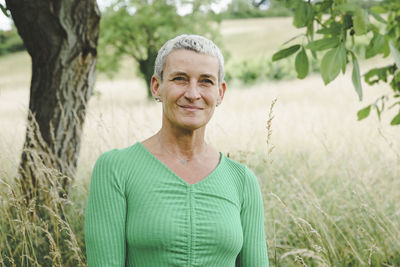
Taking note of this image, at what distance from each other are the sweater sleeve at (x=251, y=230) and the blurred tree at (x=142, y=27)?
19.5 m

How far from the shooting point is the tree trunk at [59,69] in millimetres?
2676

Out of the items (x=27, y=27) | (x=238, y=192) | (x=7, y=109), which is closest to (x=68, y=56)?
(x=27, y=27)

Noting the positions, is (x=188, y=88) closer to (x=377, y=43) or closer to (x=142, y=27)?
(x=377, y=43)

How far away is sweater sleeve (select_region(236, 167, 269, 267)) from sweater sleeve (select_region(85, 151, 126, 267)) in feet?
1.55

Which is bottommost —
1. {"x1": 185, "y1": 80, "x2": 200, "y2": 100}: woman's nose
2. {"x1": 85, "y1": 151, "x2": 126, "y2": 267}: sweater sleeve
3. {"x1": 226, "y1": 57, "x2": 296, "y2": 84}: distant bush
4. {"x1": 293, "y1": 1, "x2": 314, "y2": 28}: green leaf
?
{"x1": 85, "y1": 151, "x2": 126, "y2": 267}: sweater sleeve

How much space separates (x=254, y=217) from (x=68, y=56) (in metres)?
1.99

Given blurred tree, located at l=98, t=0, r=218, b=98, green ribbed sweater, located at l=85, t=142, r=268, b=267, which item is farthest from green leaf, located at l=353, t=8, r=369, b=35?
blurred tree, located at l=98, t=0, r=218, b=98

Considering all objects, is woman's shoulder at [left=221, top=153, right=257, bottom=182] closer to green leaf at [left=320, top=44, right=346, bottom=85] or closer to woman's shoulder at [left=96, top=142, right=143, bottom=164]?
woman's shoulder at [left=96, top=142, right=143, bottom=164]

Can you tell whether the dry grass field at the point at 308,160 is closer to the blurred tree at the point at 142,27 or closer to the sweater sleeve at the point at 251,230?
the sweater sleeve at the point at 251,230

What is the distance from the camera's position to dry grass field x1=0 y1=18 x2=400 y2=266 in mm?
2566

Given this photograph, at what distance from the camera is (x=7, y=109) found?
22594 millimetres

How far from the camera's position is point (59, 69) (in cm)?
281

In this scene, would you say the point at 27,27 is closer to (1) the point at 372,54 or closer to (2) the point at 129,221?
(2) the point at 129,221

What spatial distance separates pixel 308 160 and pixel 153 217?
3271 mm
